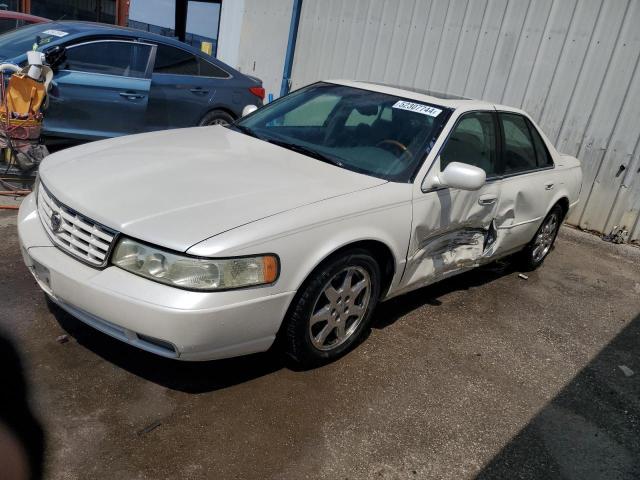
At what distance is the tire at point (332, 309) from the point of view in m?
2.84

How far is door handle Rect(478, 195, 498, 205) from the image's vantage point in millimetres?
3874

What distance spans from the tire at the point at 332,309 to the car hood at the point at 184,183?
1.23ft

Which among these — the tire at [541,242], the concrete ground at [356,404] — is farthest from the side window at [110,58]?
the tire at [541,242]

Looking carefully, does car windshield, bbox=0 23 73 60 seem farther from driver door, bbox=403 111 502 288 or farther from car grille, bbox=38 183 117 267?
driver door, bbox=403 111 502 288

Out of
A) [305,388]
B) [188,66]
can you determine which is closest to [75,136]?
[188,66]

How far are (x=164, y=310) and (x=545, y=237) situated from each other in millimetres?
3927

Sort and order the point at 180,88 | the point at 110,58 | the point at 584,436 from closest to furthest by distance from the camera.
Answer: the point at 584,436 < the point at 110,58 < the point at 180,88

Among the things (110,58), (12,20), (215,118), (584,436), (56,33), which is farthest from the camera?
(12,20)

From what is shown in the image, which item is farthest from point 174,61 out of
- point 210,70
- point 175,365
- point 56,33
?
point 175,365

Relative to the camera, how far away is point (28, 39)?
606 cm

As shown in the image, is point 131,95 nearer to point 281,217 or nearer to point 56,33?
point 56,33

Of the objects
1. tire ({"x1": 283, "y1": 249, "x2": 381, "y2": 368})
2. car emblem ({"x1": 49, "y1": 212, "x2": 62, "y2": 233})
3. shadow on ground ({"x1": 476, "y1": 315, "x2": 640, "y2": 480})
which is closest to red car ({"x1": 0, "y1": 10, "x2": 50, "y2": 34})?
car emblem ({"x1": 49, "y1": 212, "x2": 62, "y2": 233})

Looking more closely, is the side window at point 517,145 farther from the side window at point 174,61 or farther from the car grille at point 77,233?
the side window at point 174,61

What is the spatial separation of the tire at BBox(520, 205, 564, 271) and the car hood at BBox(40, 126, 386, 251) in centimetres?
239
